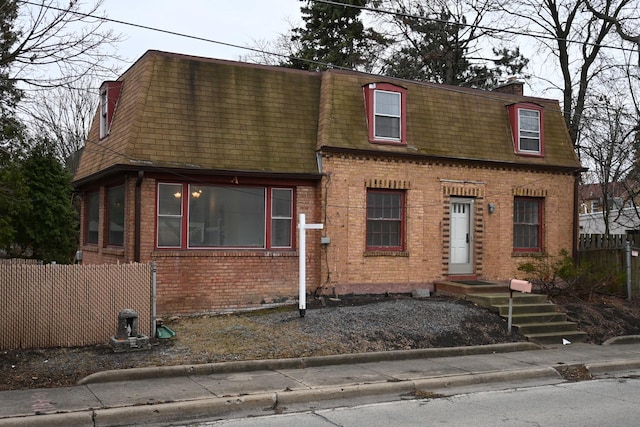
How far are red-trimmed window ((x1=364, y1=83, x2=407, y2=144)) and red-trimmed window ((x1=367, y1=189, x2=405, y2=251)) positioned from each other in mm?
1442

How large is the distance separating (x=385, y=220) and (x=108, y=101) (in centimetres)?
776

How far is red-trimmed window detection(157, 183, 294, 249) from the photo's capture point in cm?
1442

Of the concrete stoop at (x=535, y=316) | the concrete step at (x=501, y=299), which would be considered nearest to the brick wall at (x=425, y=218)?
the concrete step at (x=501, y=299)

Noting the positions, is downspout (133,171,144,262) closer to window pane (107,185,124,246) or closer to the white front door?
window pane (107,185,124,246)

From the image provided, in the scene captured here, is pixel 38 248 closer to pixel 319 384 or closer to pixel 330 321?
pixel 330 321

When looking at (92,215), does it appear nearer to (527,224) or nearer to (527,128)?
(527,224)

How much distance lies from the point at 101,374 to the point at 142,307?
2.47 m

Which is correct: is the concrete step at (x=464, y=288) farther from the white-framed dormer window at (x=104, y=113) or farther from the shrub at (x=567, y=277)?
the white-framed dormer window at (x=104, y=113)

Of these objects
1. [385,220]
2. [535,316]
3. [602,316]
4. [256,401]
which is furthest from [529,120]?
[256,401]

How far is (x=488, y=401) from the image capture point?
8.97m

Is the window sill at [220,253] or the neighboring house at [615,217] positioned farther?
the neighboring house at [615,217]

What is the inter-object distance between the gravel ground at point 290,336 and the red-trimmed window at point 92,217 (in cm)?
503

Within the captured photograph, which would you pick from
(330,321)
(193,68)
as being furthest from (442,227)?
(193,68)

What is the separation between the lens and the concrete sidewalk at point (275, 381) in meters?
7.74
